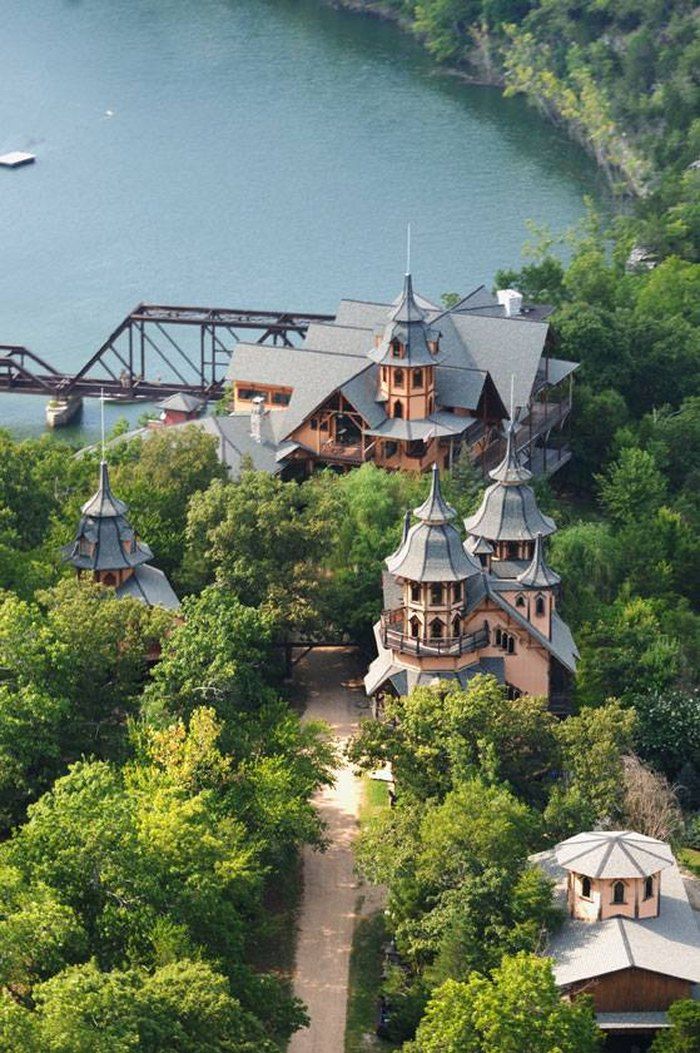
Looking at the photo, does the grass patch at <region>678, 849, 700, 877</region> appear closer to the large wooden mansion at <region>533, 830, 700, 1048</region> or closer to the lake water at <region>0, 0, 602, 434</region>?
the large wooden mansion at <region>533, 830, 700, 1048</region>

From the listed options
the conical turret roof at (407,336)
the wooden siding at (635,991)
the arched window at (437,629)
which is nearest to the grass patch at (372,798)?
the arched window at (437,629)

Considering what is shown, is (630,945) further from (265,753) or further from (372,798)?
(372,798)

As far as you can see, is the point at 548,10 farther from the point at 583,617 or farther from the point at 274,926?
the point at 274,926

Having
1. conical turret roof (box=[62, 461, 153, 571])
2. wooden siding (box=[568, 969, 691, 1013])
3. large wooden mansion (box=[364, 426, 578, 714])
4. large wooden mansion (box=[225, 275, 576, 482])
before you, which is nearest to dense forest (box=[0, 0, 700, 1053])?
conical turret roof (box=[62, 461, 153, 571])

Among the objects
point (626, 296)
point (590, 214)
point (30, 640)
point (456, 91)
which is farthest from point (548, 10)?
point (30, 640)

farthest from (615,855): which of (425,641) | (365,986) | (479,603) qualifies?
(479,603)
